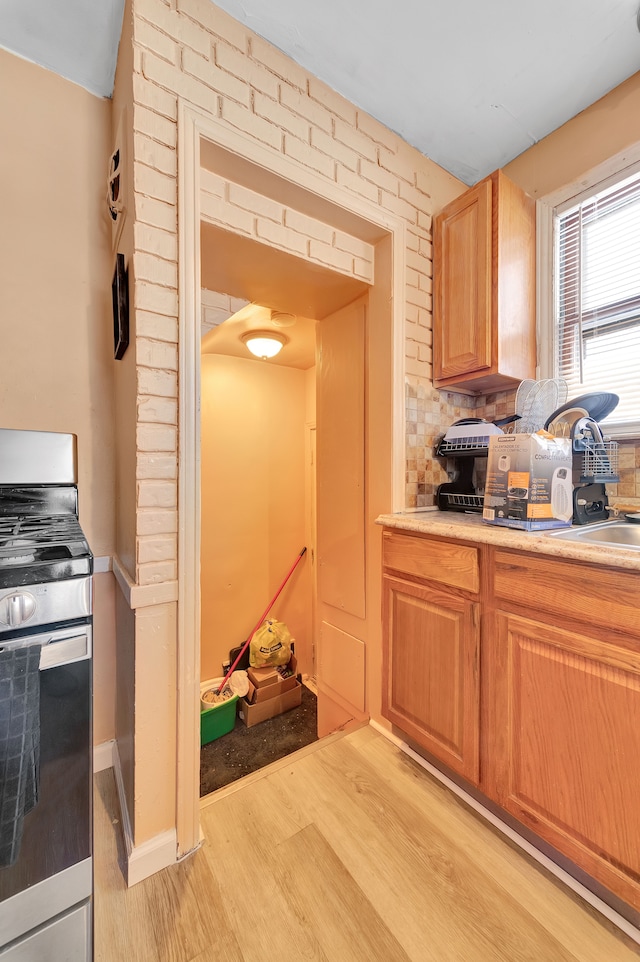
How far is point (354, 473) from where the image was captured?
1855 mm

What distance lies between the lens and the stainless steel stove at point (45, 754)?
680 millimetres

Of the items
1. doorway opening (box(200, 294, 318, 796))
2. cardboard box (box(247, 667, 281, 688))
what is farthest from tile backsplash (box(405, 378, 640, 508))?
cardboard box (box(247, 667, 281, 688))

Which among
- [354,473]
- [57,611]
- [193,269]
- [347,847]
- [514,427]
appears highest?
[193,269]

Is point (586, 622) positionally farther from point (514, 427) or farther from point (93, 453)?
point (93, 453)

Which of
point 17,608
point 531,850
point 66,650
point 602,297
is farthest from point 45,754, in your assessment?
point 602,297

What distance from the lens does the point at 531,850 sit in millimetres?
1132

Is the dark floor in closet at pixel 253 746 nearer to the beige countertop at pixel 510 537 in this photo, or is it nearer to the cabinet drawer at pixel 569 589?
the beige countertop at pixel 510 537

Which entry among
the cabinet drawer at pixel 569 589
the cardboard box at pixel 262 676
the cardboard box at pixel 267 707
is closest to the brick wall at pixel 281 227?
the cabinet drawer at pixel 569 589

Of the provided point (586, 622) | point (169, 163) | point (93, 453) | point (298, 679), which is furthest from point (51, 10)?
point (298, 679)

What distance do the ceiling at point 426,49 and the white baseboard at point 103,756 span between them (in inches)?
96.2

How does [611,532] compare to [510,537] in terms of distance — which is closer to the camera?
[510,537]

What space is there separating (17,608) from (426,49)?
209cm

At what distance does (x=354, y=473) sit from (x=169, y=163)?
4.28 ft

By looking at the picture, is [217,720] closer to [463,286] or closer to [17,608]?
[17,608]
